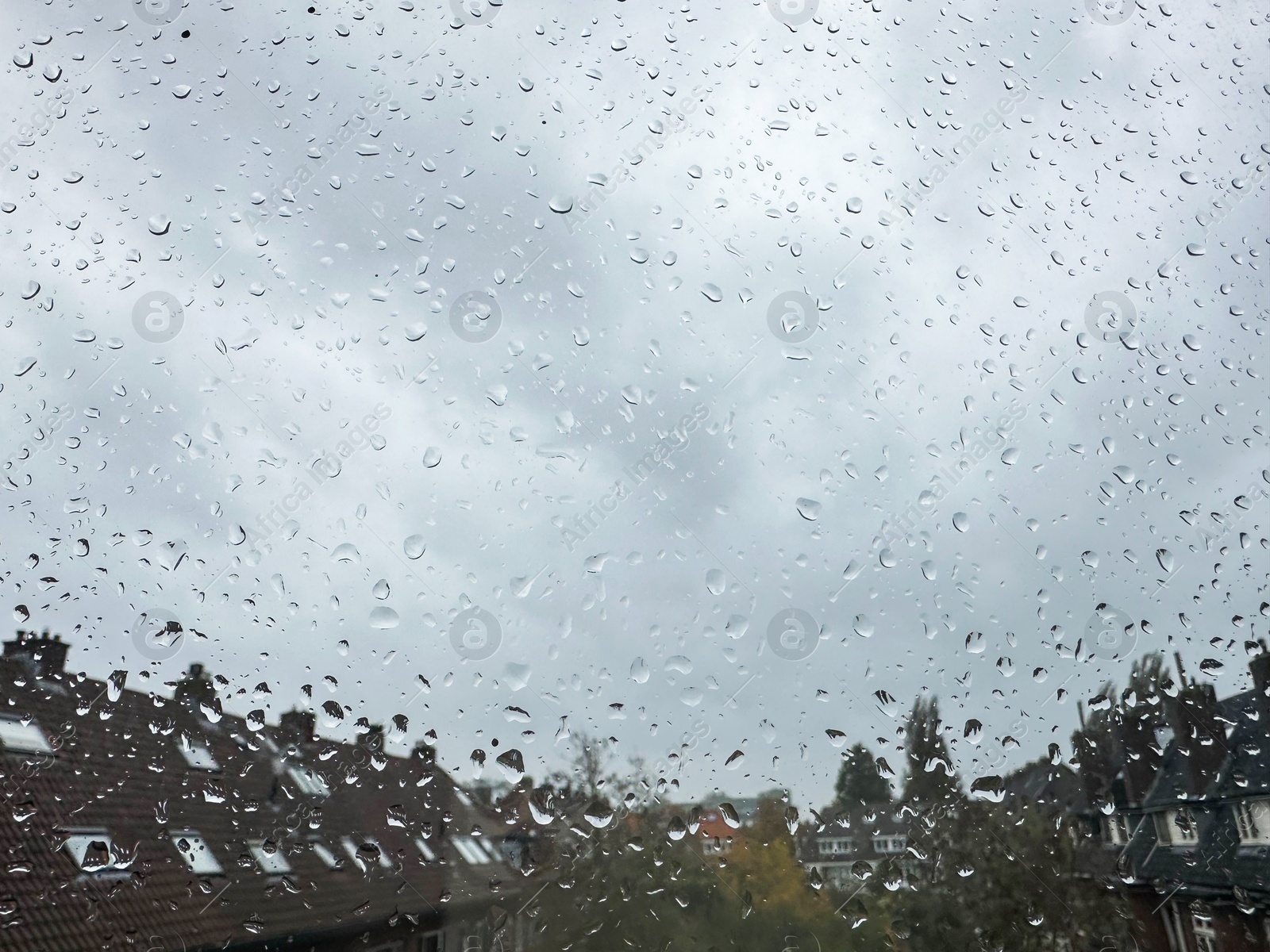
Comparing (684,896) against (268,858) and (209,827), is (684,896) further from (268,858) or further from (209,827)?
(209,827)

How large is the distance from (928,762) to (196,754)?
1101 mm

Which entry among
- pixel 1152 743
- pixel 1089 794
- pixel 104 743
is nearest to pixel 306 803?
pixel 104 743

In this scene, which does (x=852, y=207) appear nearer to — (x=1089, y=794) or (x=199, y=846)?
(x=1089, y=794)

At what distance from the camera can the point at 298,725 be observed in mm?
1161

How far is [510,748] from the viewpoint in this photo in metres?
1.10

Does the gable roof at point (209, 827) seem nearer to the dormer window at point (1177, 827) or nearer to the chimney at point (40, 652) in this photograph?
the chimney at point (40, 652)

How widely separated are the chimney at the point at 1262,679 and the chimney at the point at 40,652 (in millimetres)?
1879

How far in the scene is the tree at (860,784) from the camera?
105 cm

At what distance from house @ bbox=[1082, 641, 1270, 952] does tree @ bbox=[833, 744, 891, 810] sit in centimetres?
29

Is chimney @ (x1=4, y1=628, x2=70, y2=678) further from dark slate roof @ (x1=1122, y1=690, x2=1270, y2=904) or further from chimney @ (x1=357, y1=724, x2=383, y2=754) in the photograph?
dark slate roof @ (x1=1122, y1=690, x2=1270, y2=904)

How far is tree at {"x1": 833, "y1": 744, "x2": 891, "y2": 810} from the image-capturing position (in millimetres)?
1050

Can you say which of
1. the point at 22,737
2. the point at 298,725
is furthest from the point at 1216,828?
the point at 22,737

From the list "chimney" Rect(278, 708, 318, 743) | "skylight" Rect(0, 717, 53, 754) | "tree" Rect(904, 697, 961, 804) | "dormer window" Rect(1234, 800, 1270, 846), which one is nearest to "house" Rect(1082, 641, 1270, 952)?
"dormer window" Rect(1234, 800, 1270, 846)

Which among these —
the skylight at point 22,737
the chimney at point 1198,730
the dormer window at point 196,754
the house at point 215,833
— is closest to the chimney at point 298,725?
the house at point 215,833
